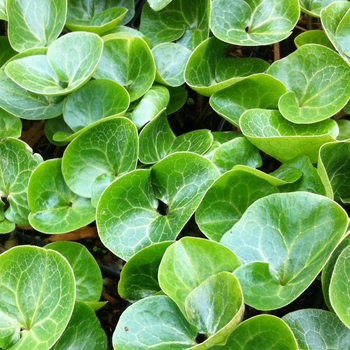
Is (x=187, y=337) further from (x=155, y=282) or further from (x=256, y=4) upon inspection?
(x=256, y=4)

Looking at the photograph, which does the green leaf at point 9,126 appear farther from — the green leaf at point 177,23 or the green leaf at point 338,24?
the green leaf at point 338,24

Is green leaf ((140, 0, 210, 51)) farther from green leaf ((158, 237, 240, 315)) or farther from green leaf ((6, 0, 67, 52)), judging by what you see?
green leaf ((158, 237, 240, 315))

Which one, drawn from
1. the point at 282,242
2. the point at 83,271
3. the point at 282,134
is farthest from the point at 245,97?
the point at 83,271

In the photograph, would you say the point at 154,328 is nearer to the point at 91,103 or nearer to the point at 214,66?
the point at 91,103

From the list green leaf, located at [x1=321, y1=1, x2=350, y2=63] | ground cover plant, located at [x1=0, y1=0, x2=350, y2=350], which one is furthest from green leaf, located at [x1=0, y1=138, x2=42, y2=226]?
green leaf, located at [x1=321, y1=1, x2=350, y2=63]

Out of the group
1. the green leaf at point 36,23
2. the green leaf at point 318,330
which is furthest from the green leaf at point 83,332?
the green leaf at point 36,23
